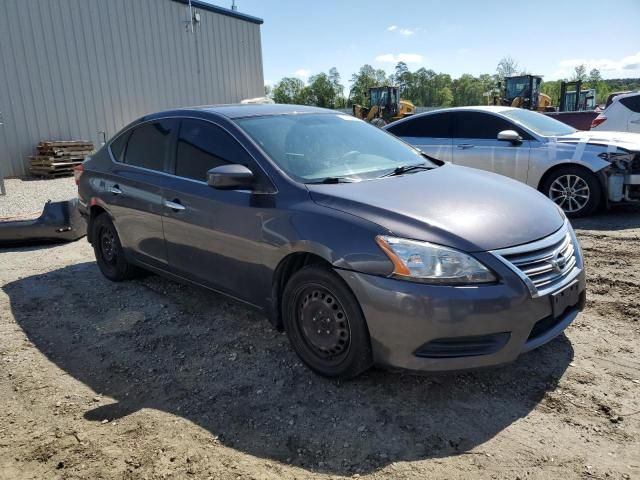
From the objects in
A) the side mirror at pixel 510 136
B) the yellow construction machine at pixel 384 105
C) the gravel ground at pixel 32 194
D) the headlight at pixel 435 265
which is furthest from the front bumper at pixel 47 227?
the yellow construction machine at pixel 384 105

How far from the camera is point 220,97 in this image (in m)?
19.3

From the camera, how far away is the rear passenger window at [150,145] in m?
4.29

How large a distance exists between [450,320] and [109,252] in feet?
12.4

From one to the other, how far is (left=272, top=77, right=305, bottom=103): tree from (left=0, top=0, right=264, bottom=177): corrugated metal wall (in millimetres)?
61923

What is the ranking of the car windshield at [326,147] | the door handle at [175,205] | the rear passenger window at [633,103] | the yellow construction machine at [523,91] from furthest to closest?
the yellow construction machine at [523,91] → the rear passenger window at [633,103] → the door handle at [175,205] → the car windshield at [326,147]

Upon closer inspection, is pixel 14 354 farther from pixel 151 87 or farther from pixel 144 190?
pixel 151 87

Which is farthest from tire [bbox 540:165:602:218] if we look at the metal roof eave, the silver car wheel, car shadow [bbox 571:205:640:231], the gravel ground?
the metal roof eave

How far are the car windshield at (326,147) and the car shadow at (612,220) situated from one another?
11.5 ft

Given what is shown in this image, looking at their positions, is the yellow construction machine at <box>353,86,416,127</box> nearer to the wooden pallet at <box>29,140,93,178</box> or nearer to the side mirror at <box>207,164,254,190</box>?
the wooden pallet at <box>29,140,93,178</box>

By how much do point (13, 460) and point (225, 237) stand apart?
5.73ft

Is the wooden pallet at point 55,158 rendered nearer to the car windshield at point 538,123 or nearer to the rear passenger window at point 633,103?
the car windshield at point 538,123

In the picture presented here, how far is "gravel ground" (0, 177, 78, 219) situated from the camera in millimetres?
9375

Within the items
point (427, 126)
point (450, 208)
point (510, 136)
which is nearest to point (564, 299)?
point (450, 208)

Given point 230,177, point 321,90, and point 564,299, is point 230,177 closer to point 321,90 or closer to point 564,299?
point 564,299
